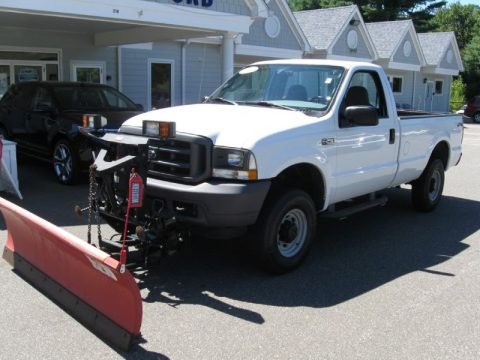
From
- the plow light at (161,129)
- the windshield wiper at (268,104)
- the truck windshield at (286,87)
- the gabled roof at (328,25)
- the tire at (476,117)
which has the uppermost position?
→ the gabled roof at (328,25)

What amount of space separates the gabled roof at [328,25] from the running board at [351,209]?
18.7m

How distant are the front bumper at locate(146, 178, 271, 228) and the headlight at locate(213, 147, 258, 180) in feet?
0.23

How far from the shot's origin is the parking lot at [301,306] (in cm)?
379

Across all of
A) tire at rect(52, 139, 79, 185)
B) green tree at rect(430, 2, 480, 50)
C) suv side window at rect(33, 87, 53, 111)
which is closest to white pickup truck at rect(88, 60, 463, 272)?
tire at rect(52, 139, 79, 185)

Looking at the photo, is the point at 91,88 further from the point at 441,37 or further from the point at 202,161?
the point at 441,37

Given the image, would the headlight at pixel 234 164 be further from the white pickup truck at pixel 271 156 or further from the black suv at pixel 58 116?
the black suv at pixel 58 116

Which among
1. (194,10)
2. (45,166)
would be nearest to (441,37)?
(194,10)

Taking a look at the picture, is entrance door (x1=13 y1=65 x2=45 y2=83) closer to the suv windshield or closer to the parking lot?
the suv windshield

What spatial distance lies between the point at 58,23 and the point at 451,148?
31.0 ft

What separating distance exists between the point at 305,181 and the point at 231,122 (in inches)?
43.2

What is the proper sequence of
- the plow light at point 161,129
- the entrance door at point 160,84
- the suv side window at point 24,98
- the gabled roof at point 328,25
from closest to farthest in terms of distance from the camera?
the plow light at point 161,129
the suv side window at point 24,98
the entrance door at point 160,84
the gabled roof at point 328,25

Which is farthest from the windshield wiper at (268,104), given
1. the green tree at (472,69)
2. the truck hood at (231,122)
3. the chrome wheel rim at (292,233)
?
the green tree at (472,69)

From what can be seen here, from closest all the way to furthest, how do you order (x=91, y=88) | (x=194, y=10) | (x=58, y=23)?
(x=91, y=88)
(x=194, y=10)
(x=58, y=23)

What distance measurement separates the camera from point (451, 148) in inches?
324
